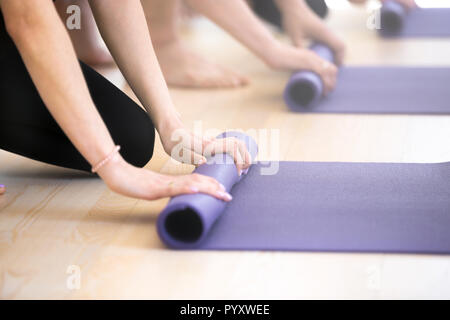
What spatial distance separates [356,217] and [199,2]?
1.46 metres

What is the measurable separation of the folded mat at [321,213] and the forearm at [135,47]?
271 millimetres

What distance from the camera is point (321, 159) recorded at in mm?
2150

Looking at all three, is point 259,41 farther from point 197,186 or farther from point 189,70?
point 197,186

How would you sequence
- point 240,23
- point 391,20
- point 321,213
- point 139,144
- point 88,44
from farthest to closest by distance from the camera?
point 391,20, point 88,44, point 240,23, point 139,144, point 321,213

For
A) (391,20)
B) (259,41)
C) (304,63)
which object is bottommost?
(304,63)

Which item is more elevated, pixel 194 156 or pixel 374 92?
pixel 374 92

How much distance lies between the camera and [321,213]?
168cm

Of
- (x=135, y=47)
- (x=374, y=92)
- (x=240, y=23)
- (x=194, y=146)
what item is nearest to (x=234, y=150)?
(x=194, y=146)

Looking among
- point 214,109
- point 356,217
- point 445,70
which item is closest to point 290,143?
point 214,109

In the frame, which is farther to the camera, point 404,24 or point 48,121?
point 404,24

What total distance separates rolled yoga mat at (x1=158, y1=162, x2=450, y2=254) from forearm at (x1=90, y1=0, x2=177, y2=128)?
301mm

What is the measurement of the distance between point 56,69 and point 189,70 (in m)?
1.56

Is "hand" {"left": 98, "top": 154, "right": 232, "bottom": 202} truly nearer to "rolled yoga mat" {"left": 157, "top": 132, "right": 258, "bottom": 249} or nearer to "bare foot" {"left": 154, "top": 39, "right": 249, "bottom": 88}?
"rolled yoga mat" {"left": 157, "top": 132, "right": 258, "bottom": 249}

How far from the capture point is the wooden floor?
141 centimetres
